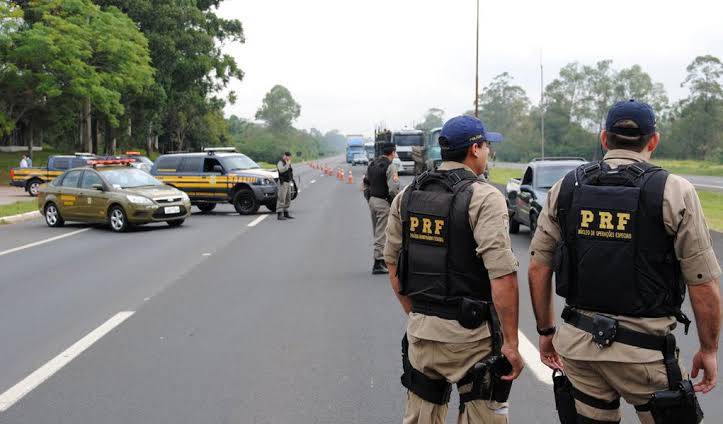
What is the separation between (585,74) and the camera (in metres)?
114

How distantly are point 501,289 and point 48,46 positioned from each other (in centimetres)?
3876

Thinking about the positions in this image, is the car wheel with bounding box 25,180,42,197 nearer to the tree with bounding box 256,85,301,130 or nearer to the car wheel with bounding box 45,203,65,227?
the car wheel with bounding box 45,203,65,227

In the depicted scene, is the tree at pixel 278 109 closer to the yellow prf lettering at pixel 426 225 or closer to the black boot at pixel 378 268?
the black boot at pixel 378 268

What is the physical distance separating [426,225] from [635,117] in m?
0.99

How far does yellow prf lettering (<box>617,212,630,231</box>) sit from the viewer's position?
295 cm

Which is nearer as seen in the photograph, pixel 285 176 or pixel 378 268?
pixel 378 268

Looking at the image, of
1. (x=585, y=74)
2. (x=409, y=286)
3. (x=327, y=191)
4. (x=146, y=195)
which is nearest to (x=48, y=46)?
(x=327, y=191)

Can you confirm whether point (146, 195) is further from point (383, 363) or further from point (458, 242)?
point (458, 242)

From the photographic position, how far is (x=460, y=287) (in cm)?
329

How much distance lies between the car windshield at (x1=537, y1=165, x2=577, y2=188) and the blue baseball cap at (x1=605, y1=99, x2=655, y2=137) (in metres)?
10.6

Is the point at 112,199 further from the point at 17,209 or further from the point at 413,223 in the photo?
the point at 413,223

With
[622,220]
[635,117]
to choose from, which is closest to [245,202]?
[635,117]

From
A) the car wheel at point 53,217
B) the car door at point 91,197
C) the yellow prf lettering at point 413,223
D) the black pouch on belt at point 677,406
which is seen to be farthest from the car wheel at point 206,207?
the black pouch on belt at point 677,406

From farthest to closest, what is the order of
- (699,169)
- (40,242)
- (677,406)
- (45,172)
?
1. (699,169)
2. (45,172)
3. (40,242)
4. (677,406)
